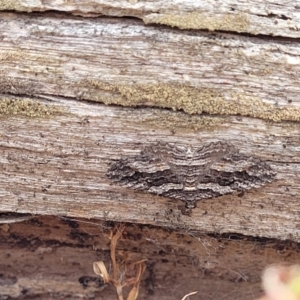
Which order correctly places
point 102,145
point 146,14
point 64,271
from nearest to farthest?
point 146,14
point 102,145
point 64,271

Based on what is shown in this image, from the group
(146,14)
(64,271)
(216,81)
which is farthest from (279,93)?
(64,271)

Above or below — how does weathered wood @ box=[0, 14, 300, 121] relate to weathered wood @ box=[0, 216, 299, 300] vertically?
above

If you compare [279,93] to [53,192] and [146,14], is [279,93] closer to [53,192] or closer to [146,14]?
[146,14]

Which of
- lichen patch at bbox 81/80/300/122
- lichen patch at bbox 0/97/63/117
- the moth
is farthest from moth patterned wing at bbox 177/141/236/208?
lichen patch at bbox 0/97/63/117

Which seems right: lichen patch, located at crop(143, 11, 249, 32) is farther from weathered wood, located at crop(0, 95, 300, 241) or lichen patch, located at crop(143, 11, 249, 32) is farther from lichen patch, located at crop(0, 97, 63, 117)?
lichen patch, located at crop(0, 97, 63, 117)

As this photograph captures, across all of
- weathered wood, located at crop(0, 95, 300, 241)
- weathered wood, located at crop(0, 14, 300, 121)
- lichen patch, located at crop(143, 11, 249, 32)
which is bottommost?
weathered wood, located at crop(0, 95, 300, 241)

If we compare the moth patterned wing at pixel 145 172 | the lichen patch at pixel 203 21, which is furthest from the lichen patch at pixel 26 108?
the lichen patch at pixel 203 21

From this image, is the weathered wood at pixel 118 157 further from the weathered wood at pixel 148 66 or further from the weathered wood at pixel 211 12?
the weathered wood at pixel 211 12
